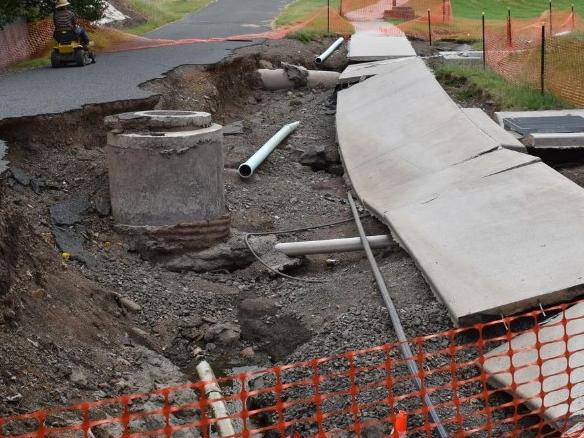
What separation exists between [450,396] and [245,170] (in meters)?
6.57

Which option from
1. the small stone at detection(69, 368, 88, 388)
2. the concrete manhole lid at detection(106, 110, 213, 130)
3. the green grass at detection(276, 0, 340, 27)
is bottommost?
the green grass at detection(276, 0, 340, 27)

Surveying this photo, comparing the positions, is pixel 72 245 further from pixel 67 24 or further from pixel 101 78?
pixel 67 24

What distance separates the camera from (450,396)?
229 inches

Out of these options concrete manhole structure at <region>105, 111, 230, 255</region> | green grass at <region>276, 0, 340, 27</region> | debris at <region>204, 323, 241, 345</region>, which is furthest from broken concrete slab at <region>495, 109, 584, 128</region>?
green grass at <region>276, 0, 340, 27</region>

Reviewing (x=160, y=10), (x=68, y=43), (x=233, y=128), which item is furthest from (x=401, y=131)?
(x=160, y=10)

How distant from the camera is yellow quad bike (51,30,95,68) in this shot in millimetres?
15633

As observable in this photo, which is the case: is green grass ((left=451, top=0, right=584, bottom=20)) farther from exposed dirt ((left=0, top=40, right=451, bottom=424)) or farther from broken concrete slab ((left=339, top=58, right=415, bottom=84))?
exposed dirt ((left=0, top=40, right=451, bottom=424))

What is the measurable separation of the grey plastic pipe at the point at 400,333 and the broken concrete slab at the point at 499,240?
1.14 ft

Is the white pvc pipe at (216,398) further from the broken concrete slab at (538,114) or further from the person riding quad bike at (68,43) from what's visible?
the person riding quad bike at (68,43)

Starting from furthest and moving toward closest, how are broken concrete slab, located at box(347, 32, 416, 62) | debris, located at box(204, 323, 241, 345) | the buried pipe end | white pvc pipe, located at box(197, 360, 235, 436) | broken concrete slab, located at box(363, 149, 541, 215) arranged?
broken concrete slab, located at box(347, 32, 416, 62) → the buried pipe end → broken concrete slab, located at box(363, 149, 541, 215) → debris, located at box(204, 323, 241, 345) → white pvc pipe, located at box(197, 360, 235, 436)

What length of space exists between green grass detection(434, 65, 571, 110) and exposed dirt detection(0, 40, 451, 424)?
3203mm

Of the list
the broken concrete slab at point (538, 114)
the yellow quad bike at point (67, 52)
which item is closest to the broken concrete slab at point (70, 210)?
the broken concrete slab at point (538, 114)

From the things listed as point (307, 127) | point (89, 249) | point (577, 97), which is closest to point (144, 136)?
point (89, 249)

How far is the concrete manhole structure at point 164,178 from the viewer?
365 inches
